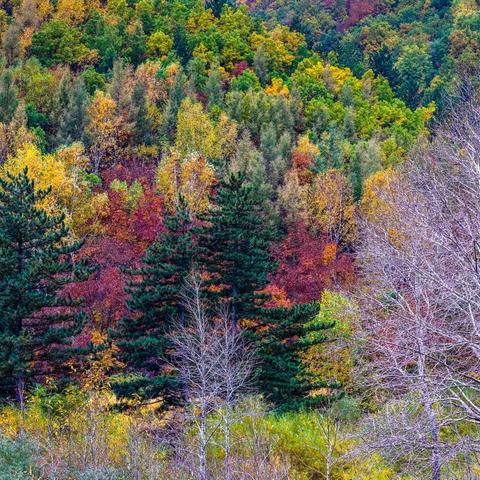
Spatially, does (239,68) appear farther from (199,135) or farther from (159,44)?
(199,135)

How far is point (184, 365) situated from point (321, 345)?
23.2ft

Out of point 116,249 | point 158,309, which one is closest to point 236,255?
point 158,309

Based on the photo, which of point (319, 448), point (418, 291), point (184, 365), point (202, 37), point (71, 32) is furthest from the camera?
point (202, 37)

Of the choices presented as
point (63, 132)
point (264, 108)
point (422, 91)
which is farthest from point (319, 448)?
point (422, 91)

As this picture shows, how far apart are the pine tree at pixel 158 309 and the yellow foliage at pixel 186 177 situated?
56.8 feet

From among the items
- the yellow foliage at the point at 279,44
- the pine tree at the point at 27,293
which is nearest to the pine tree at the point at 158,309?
the pine tree at the point at 27,293

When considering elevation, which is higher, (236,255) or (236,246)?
(236,246)

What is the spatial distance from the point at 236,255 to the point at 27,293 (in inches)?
255

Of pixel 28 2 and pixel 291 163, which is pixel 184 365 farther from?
pixel 28 2

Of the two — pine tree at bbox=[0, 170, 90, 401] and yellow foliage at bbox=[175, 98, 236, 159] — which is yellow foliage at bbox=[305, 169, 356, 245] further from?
pine tree at bbox=[0, 170, 90, 401]

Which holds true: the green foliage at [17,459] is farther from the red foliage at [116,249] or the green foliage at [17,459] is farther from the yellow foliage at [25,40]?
the yellow foliage at [25,40]

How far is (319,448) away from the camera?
16453mm

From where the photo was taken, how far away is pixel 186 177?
3894 centimetres

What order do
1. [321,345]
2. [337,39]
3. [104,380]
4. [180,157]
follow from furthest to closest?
[337,39]
[180,157]
[321,345]
[104,380]
